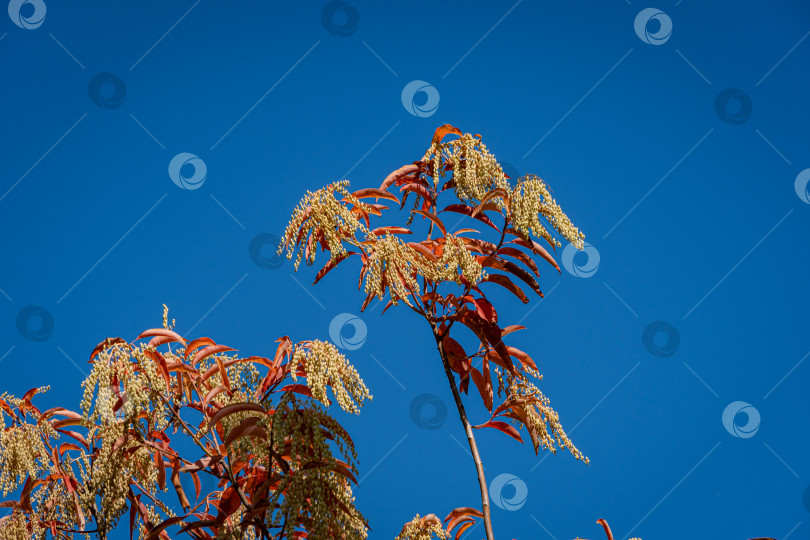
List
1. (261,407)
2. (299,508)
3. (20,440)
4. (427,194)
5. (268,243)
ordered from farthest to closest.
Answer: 1. (268,243)
2. (427,194)
3. (20,440)
4. (261,407)
5. (299,508)

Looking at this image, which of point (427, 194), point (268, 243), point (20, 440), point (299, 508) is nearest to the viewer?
point (299, 508)

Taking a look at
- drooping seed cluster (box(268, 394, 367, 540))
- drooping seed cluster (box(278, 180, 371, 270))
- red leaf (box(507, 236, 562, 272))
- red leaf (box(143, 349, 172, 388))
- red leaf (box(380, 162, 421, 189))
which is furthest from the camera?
red leaf (box(380, 162, 421, 189))

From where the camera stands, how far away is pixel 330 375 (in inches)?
56.3

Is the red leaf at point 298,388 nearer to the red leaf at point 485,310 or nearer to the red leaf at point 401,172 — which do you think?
the red leaf at point 485,310

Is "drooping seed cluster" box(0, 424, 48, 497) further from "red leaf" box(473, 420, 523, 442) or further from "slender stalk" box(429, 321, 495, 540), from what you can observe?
"red leaf" box(473, 420, 523, 442)

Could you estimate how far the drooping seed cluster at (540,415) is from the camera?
5.42 feet

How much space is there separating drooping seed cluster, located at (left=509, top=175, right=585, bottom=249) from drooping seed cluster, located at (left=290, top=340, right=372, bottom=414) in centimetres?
48

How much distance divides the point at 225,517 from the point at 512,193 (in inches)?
37.6

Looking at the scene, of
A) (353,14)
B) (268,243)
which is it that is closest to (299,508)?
(268,243)

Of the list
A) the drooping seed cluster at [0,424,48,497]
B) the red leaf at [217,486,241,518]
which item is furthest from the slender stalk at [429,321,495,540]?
the drooping seed cluster at [0,424,48,497]

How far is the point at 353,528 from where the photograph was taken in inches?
55.2

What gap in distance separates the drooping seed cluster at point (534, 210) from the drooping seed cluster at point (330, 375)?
480 mm

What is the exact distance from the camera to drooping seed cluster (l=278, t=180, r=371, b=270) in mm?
1608

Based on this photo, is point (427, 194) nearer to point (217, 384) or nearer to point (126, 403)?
point (217, 384)
